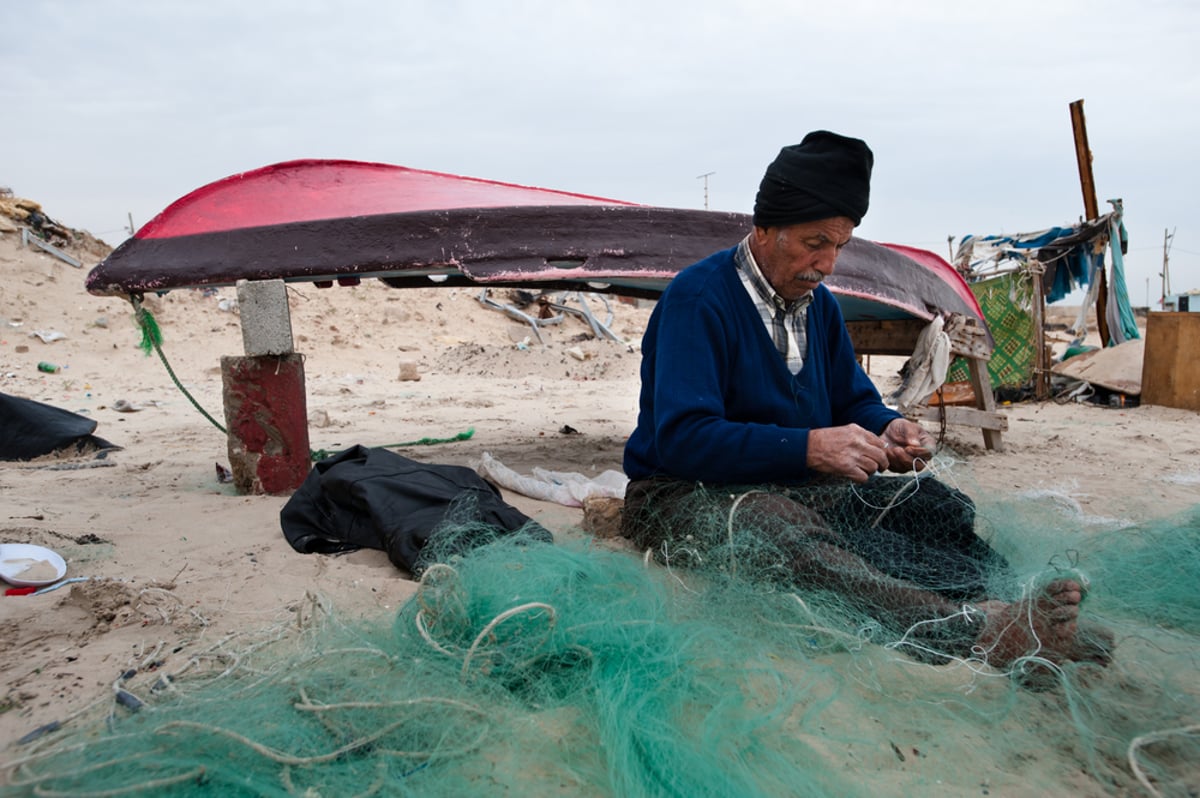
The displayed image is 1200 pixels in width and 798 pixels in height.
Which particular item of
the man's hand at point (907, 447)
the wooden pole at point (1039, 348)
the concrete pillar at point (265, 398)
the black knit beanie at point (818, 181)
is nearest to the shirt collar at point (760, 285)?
the black knit beanie at point (818, 181)

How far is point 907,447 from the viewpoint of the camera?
2420 millimetres

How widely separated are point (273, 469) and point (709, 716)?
2.84m

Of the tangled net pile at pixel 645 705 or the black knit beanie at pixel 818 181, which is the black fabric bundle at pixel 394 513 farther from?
the black knit beanie at pixel 818 181

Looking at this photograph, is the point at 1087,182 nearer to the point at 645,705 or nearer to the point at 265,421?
the point at 265,421

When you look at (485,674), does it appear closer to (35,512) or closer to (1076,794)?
(1076,794)

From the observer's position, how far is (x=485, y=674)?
176 centimetres

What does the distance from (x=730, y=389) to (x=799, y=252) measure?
47cm

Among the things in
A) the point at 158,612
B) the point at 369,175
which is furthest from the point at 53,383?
the point at 158,612

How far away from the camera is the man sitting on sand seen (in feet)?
6.94

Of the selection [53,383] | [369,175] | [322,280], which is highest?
[369,175]

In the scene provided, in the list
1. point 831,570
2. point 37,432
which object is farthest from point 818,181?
point 37,432

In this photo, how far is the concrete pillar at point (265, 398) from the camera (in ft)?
12.0

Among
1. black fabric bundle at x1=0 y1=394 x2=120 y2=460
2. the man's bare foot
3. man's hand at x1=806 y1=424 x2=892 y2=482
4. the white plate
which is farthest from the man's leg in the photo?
black fabric bundle at x1=0 y1=394 x2=120 y2=460

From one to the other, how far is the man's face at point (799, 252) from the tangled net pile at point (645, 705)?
2.50 ft
